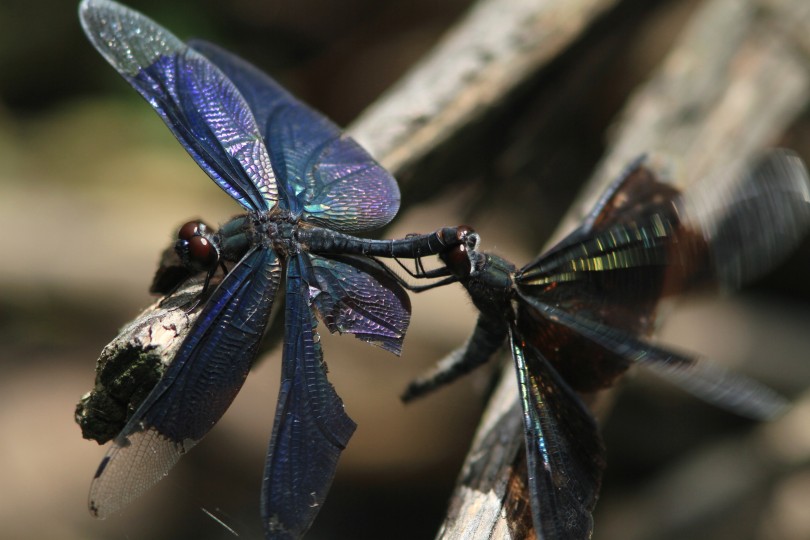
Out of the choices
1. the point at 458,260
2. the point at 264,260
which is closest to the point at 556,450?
the point at 458,260

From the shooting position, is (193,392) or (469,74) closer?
(193,392)

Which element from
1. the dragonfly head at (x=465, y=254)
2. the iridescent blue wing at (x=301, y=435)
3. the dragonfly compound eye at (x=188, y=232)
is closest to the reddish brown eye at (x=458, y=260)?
the dragonfly head at (x=465, y=254)

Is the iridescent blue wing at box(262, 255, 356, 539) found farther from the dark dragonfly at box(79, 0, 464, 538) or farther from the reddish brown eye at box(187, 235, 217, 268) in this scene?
the reddish brown eye at box(187, 235, 217, 268)

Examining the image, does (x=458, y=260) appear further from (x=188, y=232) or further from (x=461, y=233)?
(x=188, y=232)

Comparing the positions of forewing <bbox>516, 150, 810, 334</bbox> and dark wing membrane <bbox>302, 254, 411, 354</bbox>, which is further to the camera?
forewing <bbox>516, 150, 810, 334</bbox>

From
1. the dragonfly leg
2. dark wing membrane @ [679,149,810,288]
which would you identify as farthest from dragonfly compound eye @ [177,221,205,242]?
dark wing membrane @ [679,149,810,288]

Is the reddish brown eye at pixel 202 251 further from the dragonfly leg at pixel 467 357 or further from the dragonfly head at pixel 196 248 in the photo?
the dragonfly leg at pixel 467 357
